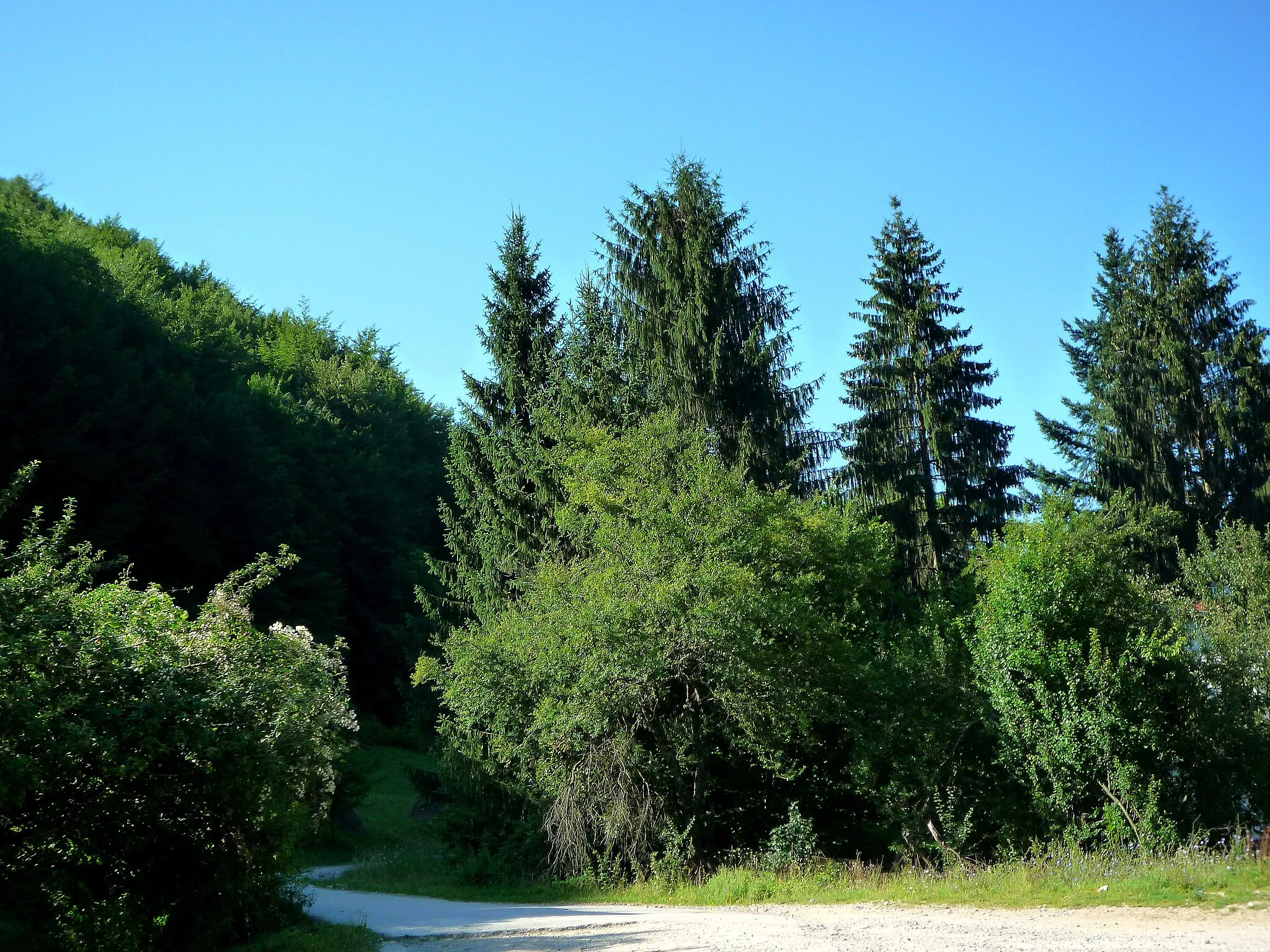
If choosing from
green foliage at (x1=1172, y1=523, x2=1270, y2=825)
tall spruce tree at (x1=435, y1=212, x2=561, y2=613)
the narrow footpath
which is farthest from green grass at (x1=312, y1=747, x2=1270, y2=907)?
tall spruce tree at (x1=435, y1=212, x2=561, y2=613)

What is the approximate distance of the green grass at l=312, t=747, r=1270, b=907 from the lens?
10.4 meters

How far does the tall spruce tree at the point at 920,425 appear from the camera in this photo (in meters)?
29.4

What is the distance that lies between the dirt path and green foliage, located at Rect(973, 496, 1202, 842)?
488 centimetres

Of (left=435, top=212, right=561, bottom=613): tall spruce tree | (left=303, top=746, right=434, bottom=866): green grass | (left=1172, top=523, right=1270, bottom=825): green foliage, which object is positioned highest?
(left=435, top=212, right=561, bottom=613): tall spruce tree

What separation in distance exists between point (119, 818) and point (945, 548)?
2460cm

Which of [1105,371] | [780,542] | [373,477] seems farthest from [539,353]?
[373,477]

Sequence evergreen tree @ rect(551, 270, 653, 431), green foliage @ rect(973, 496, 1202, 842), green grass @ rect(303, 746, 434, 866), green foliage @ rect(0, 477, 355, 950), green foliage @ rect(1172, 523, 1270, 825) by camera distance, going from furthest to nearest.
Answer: green grass @ rect(303, 746, 434, 866) → evergreen tree @ rect(551, 270, 653, 431) → green foliage @ rect(1172, 523, 1270, 825) → green foliage @ rect(973, 496, 1202, 842) → green foliage @ rect(0, 477, 355, 950)

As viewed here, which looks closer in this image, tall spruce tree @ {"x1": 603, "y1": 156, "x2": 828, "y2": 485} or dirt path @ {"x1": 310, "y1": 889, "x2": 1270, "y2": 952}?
dirt path @ {"x1": 310, "y1": 889, "x2": 1270, "y2": 952}

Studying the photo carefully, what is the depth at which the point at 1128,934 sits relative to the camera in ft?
28.9

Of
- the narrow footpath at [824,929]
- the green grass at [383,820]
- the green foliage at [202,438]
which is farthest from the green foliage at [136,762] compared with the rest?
the green foliage at [202,438]

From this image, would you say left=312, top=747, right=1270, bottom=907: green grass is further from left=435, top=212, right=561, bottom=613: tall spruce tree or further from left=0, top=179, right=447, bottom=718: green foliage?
left=0, top=179, right=447, bottom=718: green foliage

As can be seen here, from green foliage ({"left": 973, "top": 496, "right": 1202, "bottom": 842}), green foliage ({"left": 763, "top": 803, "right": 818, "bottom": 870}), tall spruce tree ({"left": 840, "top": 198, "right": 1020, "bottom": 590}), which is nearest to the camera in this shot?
green foliage ({"left": 973, "top": 496, "right": 1202, "bottom": 842})

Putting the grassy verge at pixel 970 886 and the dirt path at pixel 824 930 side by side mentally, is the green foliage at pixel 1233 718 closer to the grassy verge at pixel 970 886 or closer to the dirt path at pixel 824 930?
the grassy verge at pixel 970 886

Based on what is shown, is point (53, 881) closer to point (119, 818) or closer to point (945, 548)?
point (119, 818)
